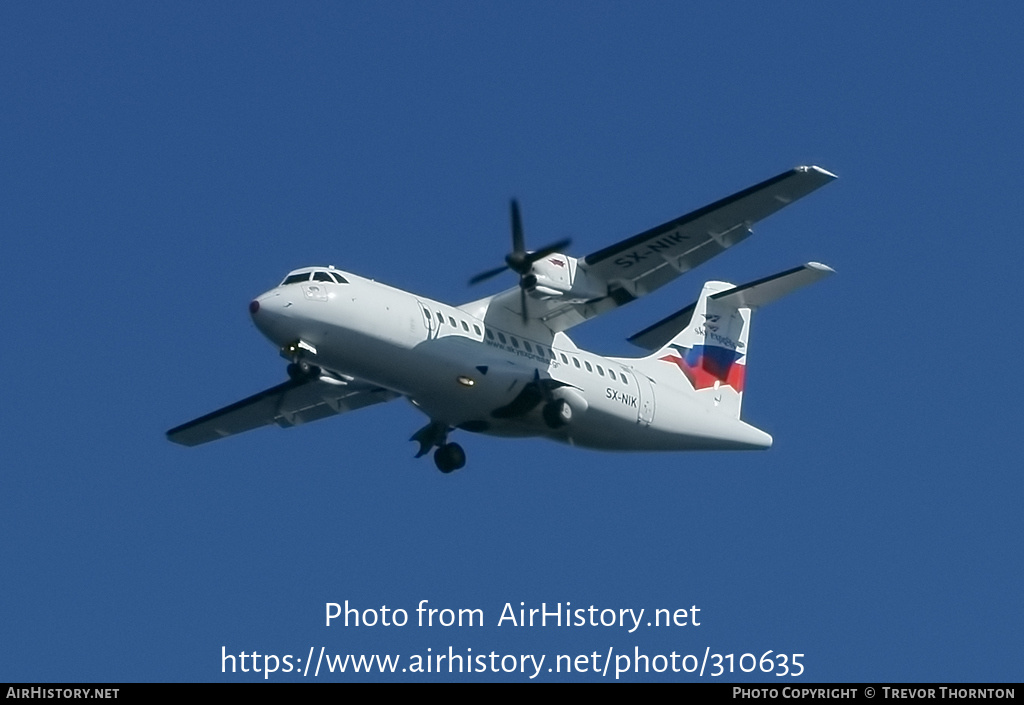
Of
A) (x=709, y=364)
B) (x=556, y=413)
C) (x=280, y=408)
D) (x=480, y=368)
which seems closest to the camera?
(x=480, y=368)

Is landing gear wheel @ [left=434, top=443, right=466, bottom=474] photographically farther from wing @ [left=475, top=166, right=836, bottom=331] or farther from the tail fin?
the tail fin

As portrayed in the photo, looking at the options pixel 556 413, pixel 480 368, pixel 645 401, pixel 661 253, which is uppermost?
pixel 661 253

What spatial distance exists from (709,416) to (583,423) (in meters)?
2.50

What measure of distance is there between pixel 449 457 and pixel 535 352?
1888 mm

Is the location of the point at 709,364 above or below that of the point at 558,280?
above

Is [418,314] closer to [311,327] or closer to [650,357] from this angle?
[311,327]

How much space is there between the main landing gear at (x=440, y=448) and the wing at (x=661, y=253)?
6.30 feet

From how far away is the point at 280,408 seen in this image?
24.0m

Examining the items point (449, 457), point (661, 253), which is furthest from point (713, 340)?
point (449, 457)

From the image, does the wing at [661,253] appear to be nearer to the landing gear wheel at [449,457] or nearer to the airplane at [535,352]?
the airplane at [535,352]

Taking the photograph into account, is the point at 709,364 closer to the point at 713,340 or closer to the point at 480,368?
the point at 713,340

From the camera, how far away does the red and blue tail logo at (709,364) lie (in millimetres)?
24266

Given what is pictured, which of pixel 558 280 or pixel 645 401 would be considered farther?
pixel 645 401
